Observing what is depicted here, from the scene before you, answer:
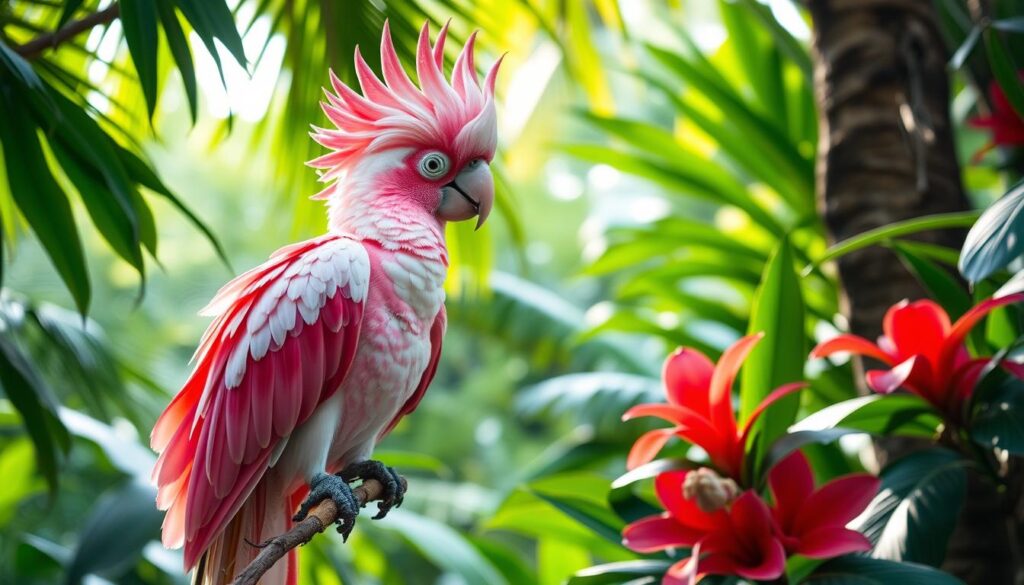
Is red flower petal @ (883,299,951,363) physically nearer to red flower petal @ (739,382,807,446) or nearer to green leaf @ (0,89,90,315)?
red flower petal @ (739,382,807,446)

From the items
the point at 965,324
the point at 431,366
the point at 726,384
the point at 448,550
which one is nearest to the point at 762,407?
the point at 726,384

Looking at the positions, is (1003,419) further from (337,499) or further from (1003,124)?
(337,499)

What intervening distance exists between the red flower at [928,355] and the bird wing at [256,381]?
2.12 feet

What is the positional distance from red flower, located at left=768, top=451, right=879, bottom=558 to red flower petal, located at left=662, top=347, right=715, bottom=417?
128mm

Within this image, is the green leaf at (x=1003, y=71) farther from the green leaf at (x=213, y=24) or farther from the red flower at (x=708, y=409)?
the green leaf at (x=213, y=24)

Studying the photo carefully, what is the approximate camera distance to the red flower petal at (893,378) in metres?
1.18

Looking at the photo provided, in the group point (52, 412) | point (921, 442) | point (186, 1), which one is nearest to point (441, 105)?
point (186, 1)

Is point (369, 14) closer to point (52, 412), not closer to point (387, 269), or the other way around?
point (387, 269)

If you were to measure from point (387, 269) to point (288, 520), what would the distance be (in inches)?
12.5

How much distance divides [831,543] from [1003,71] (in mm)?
670

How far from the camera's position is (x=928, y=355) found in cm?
124

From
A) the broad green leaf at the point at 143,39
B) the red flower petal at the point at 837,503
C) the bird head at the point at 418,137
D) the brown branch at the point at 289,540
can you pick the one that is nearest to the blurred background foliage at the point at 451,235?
the broad green leaf at the point at 143,39

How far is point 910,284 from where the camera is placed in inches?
65.4

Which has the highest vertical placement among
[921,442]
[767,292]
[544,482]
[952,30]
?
[952,30]
